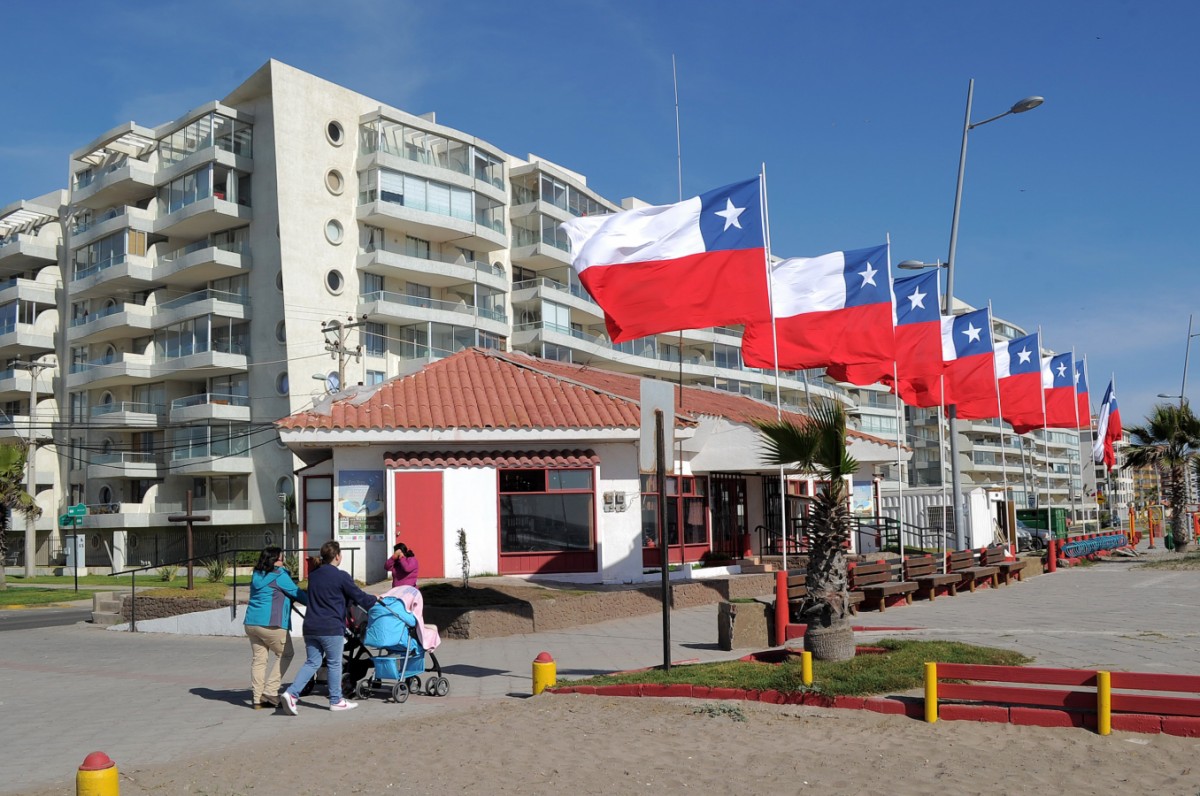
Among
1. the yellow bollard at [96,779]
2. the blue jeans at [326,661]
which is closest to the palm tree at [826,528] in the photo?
the blue jeans at [326,661]

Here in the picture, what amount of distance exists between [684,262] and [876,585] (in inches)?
274

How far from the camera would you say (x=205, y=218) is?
52.8 metres

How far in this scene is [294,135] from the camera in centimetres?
5166

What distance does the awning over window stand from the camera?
22875mm

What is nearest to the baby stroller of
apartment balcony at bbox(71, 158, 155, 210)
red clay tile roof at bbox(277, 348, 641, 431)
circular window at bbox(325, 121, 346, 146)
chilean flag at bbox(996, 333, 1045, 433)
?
red clay tile roof at bbox(277, 348, 641, 431)

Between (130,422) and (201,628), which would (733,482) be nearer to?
(201,628)

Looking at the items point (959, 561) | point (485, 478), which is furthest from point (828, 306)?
point (485, 478)

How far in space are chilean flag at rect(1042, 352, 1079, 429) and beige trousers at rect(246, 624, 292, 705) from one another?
1106 inches

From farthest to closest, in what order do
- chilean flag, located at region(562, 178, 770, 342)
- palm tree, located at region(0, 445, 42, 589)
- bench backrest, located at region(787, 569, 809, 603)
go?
palm tree, located at region(0, 445, 42, 589)
chilean flag, located at region(562, 178, 770, 342)
bench backrest, located at region(787, 569, 809, 603)

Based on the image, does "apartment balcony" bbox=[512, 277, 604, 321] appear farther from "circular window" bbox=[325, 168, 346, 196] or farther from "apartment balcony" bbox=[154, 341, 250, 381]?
"apartment balcony" bbox=[154, 341, 250, 381]

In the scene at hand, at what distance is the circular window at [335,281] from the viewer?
5250 centimetres

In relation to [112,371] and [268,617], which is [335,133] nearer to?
[112,371]

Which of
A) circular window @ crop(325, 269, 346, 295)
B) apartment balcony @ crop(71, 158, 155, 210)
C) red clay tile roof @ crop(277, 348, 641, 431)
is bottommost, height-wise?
red clay tile roof @ crop(277, 348, 641, 431)

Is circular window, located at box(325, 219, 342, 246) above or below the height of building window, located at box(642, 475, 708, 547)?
above
